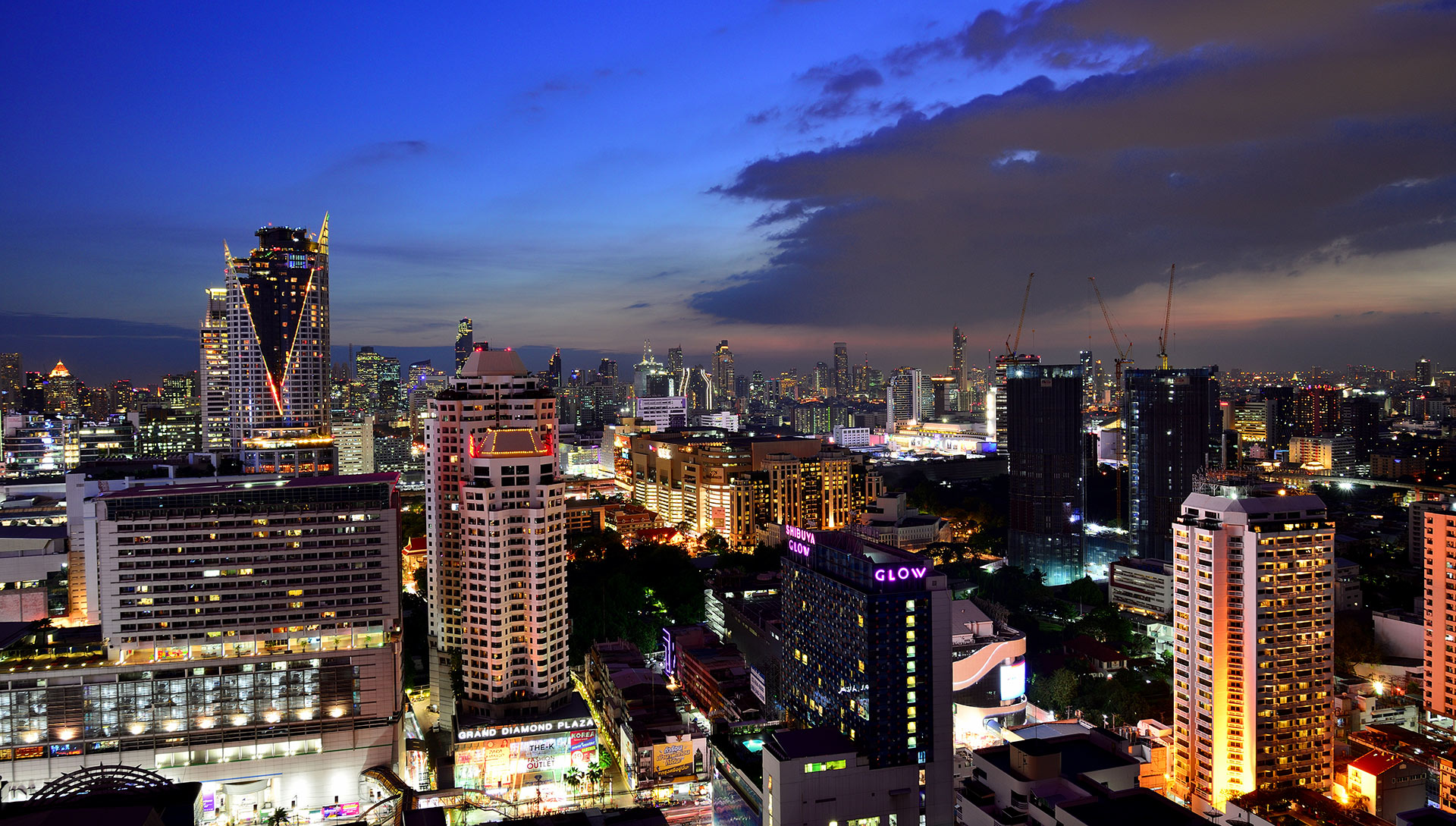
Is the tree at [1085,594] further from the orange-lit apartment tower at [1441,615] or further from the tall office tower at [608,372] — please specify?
the tall office tower at [608,372]

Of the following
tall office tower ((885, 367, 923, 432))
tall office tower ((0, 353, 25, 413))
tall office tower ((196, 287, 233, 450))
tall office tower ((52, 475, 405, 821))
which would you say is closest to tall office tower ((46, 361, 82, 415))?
tall office tower ((0, 353, 25, 413))

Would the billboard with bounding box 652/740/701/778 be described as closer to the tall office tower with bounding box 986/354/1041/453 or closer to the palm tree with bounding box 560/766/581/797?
the palm tree with bounding box 560/766/581/797

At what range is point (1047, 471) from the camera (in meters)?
64.9

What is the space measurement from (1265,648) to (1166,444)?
37912mm

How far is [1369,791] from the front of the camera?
27.9 metres

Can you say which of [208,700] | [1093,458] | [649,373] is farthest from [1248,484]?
[649,373]

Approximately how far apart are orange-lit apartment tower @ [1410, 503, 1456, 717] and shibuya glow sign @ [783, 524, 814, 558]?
23.0 m

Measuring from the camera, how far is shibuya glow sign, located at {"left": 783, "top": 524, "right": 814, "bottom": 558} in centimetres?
2992

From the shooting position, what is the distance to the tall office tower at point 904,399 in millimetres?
148125

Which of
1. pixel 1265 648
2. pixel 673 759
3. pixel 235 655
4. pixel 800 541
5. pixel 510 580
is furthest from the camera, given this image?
pixel 510 580

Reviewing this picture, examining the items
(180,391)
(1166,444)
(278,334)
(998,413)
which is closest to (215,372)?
Answer: (278,334)

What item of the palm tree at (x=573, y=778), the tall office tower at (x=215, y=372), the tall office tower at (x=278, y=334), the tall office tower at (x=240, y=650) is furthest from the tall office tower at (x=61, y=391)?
the palm tree at (x=573, y=778)

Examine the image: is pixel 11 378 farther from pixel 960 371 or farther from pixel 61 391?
pixel 960 371

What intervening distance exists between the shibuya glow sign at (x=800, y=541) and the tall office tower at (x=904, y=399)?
118m
